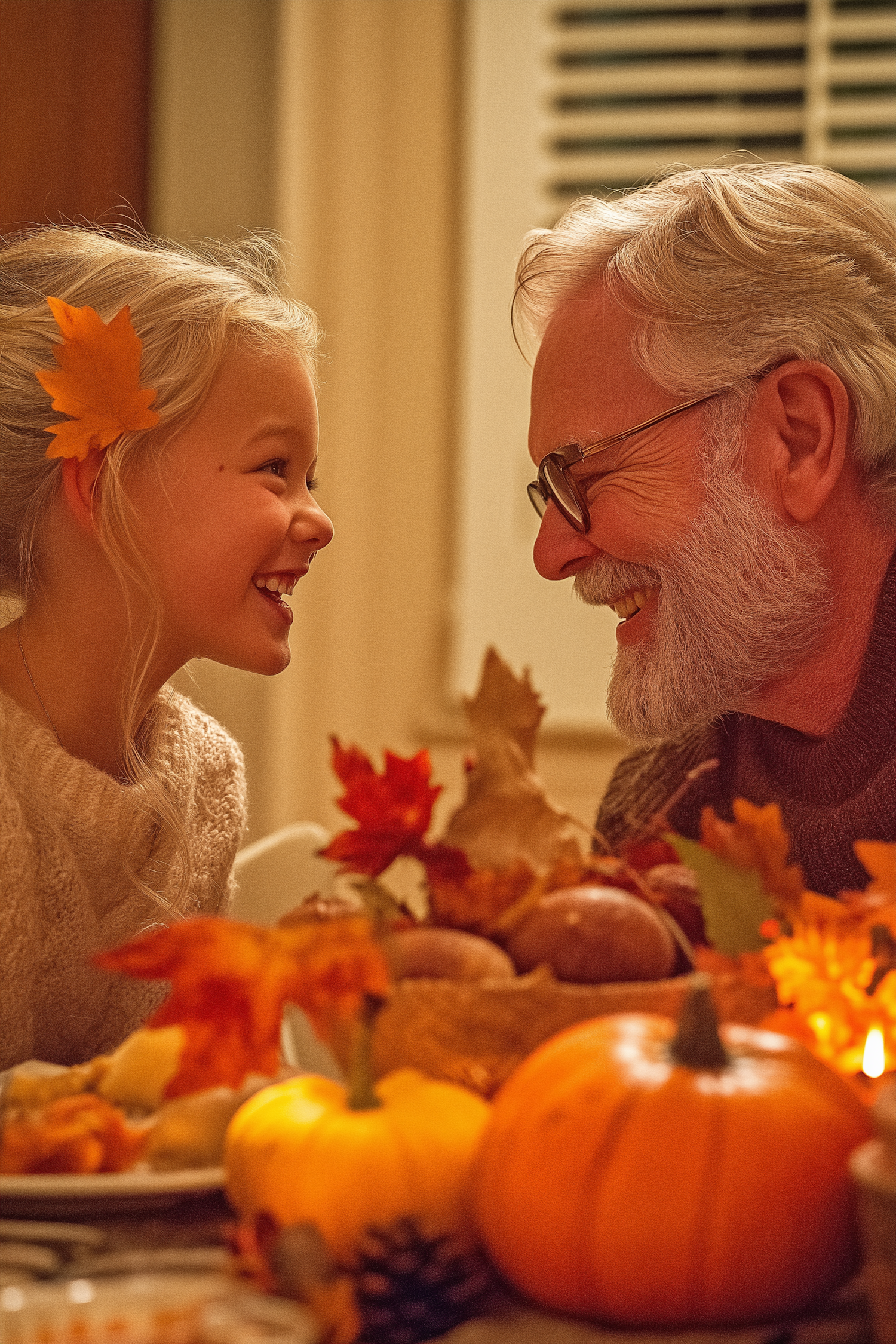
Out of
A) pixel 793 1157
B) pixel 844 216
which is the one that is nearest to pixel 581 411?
pixel 844 216

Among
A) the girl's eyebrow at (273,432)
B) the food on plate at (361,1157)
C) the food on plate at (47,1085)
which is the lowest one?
the food on plate at (47,1085)

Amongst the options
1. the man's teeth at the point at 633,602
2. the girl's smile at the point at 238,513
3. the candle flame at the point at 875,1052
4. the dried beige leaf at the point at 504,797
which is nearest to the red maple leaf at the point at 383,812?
the dried beige leaf at the point at 504,797

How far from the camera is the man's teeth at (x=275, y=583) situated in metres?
1.49

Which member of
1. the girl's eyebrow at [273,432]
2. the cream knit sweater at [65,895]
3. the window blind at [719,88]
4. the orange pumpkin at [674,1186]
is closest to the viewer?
the orange pumpkin at [674,1186]

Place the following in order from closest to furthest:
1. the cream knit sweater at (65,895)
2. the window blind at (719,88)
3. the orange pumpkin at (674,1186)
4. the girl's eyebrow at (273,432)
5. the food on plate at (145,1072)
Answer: the orange pumpkin at (674,1186) → the food on plate at (145,1072) → the cream knit sweater at (65,895) → the girl's eyebrow at (273,432) → the window blind at (719,88)

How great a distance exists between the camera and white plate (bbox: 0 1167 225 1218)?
573 millimetres

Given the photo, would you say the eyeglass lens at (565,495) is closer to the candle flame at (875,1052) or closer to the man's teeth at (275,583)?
the man's teeth at (275,583)

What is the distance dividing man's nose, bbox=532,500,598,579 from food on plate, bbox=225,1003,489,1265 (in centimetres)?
101

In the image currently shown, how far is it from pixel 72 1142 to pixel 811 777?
97 cm

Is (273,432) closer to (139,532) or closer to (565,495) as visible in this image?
(139,532)

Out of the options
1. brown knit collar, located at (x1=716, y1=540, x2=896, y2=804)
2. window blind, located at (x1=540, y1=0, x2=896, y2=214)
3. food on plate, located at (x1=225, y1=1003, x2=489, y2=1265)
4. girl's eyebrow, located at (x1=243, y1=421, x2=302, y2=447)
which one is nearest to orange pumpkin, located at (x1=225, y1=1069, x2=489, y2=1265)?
food on plate, located at (x1=225, y1=1003, x2=489, y2=1265)

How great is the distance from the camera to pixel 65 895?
1.25 metres

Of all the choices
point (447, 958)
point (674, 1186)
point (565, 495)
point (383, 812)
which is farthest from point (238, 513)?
point (674, 1186)

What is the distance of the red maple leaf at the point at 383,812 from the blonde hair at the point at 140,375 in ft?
2.34
